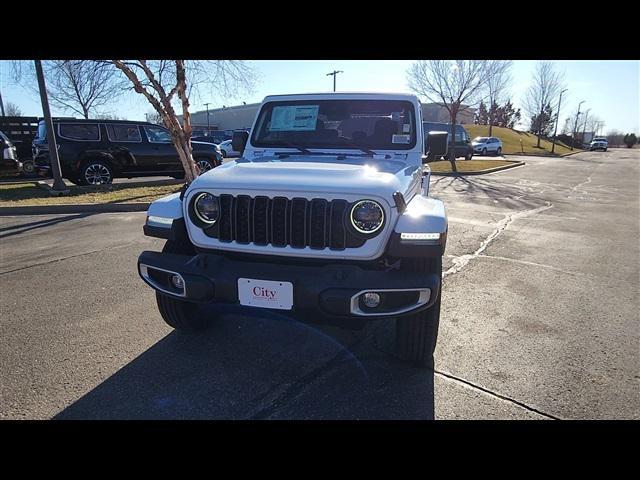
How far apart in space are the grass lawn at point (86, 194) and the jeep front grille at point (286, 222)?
24.3ft

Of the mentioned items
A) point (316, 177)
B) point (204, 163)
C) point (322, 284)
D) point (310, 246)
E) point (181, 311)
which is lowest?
point (181, 311)

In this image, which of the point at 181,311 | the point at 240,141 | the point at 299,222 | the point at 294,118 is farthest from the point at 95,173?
the point at 299,222

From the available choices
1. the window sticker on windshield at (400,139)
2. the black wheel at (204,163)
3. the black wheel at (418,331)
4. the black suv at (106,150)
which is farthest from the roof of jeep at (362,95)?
the black wheel at (204,163)

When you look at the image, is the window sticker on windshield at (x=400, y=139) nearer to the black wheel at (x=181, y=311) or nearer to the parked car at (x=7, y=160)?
the black wheel at (x=181, y=311)

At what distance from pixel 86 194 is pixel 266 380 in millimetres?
9295

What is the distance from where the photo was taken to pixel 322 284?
2.24m

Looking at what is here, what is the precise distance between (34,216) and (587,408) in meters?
9.45

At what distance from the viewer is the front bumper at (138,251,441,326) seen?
87.6 inches

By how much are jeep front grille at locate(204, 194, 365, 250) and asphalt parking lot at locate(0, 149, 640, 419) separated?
94cm

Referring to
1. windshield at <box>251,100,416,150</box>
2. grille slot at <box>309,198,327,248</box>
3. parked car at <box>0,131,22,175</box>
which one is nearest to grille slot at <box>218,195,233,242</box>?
grille slot at <box>309,198,327,248</box>

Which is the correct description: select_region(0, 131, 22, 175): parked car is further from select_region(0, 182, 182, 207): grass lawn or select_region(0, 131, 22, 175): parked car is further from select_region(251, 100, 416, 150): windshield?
select_region(251, 100, 416, 150): windshield

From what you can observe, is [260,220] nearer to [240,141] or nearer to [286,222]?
[286,222]

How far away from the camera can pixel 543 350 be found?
3.01 metres
